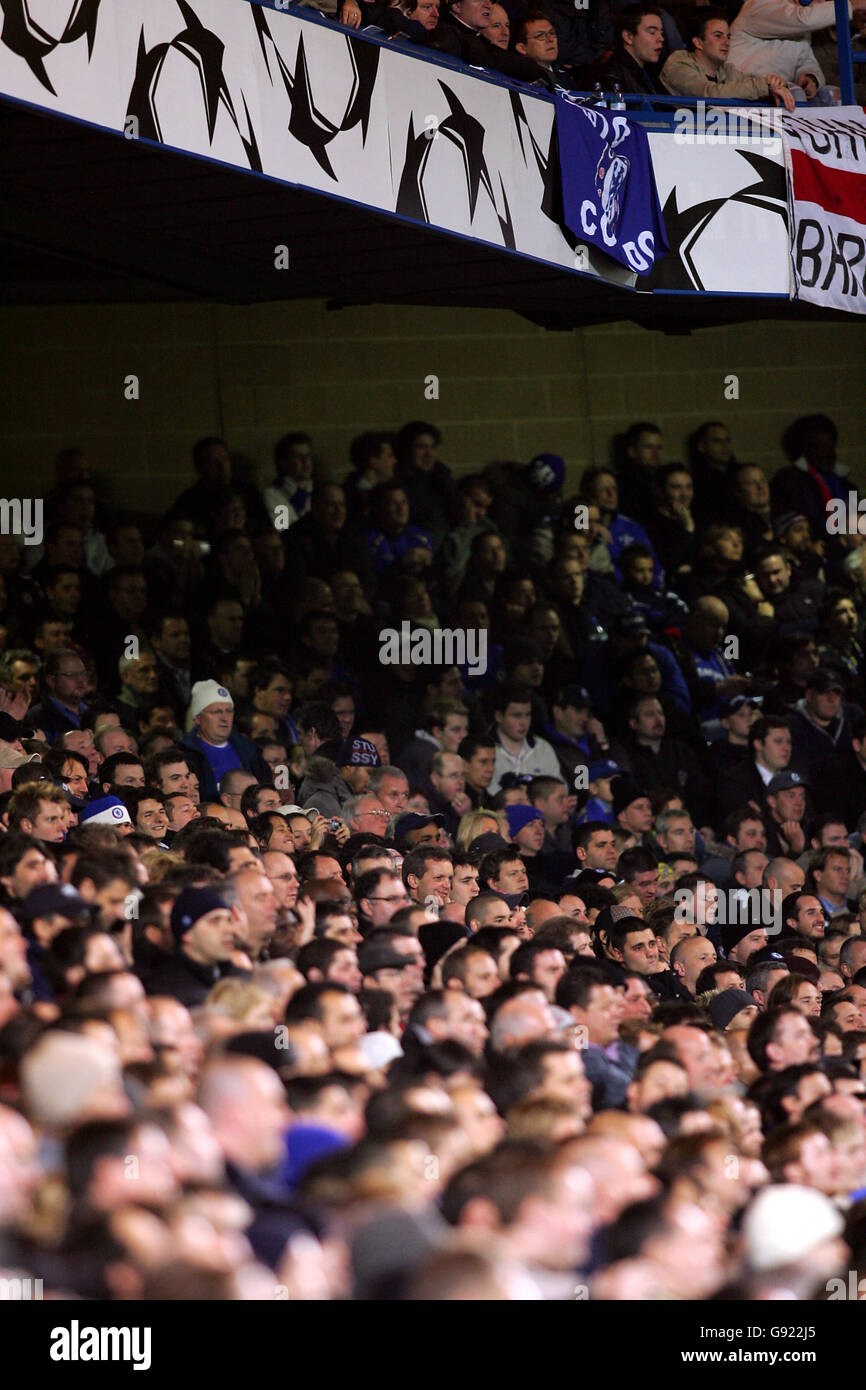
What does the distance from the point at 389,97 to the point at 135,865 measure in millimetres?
3535

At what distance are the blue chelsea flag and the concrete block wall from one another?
2386 millimetres

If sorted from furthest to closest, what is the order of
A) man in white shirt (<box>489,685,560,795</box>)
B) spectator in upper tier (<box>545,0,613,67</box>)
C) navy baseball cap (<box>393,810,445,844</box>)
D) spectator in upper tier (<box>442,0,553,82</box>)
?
1. spectator in upper tier (<box>545,0,613,67</box>)
2. man in white shirt (<box>489,685,560,795</box>)
3. spectator in upper tier (<box>442,0,553,82</box>)
4. navy baseball cap (<box>393,810,445,844</box>)

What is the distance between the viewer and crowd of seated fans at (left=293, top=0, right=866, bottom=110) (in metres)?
8.45

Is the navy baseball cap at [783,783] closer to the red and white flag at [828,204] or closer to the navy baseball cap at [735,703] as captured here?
the navy baseball cap at [735,703]

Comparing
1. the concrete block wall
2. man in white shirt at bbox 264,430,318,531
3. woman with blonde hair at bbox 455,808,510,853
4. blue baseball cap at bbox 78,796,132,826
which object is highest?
the concrete block wall

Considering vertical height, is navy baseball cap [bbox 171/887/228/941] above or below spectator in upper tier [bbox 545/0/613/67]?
below

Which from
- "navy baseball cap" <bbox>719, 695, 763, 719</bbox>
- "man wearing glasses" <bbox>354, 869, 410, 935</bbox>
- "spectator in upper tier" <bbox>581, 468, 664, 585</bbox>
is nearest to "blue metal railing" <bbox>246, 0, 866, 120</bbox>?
"spectator in upper tier" <bbox>581, 468, 664, 585</bbox>

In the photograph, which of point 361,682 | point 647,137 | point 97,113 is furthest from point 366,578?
point 97,113

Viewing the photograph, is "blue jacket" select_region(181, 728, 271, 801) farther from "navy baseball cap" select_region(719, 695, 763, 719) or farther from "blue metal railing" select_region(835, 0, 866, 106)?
"blue metal railing" select_region(835, 0, 866, 106)

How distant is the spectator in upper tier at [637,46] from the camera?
8852 mm

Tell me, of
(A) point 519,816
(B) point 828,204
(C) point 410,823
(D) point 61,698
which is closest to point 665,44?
(B) point 828,204

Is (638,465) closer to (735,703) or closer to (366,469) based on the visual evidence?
(366,469)

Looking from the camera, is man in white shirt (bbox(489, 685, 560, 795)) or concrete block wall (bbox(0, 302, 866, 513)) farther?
concrete block wall (bbox(0, 302, 866, 513))

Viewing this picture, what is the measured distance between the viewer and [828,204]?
345 inches
